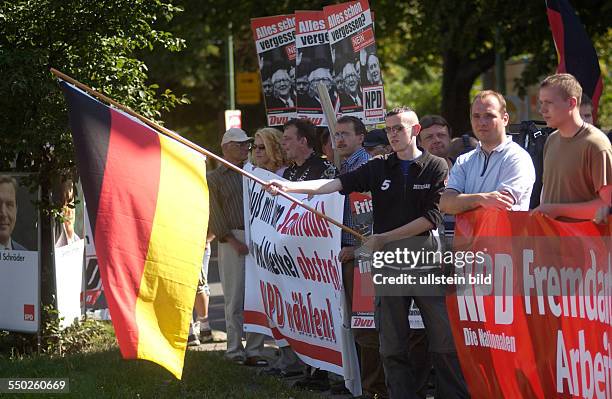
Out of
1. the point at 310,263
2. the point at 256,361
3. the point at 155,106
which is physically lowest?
the point at 256,361

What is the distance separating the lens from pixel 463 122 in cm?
2328

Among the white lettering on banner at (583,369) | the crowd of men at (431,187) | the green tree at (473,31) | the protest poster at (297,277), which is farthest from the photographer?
the green tree at (473,31)

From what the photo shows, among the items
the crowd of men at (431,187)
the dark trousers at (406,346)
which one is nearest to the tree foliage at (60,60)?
the crowd of men at (431,187)

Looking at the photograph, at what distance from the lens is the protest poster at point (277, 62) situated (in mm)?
10914

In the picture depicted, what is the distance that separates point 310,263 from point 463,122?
15168 mm

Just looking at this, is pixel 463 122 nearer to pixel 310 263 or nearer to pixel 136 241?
pixel 310 263

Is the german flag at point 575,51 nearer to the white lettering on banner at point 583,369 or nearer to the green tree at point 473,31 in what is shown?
the white lettering on banner at point 583,369

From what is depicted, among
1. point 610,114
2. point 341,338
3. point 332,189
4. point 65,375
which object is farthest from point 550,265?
point 610,114

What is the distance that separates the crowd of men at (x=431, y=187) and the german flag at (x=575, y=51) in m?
1.92

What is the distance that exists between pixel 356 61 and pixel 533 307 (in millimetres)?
4295

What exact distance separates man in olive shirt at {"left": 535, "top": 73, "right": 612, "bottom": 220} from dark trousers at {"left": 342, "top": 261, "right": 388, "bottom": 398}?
7.46 ft

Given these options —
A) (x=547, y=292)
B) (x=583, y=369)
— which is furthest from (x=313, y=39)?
(x=583, y=369)

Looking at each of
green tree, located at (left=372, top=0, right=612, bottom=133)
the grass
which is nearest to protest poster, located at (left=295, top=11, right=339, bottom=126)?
the grass

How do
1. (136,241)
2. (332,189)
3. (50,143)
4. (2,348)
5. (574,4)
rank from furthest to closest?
(574,4)
(2,348)
(50,143)
(332,189)
(136,241)
